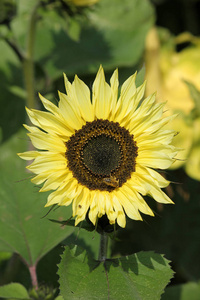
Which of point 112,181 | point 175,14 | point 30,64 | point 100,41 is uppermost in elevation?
point 175,14

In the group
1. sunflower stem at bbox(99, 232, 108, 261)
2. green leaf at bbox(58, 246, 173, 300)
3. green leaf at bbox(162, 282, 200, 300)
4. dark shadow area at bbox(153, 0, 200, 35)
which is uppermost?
dark shadow area at bbox(153, 0, 200, 35)

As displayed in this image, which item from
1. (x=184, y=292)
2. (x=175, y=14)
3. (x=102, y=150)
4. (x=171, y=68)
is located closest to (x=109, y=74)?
(x=171, y=68)

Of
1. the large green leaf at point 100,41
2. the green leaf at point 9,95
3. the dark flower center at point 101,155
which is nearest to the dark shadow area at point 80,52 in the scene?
the large green leaf at point 100,41

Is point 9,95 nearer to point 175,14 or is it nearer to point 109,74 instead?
point 109,74

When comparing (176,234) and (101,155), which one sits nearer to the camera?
(101,155)

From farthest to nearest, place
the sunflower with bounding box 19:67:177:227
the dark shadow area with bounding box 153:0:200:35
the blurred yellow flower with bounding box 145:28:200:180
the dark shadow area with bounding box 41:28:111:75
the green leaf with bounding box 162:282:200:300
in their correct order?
the dark shadow area with bounding box 153:0:200:35, the blurred yellow flower with bounding box 145:28:200:180, the dark shadow area with bounding box 41:28:111:75, the green leaf with bounding box 162:282:200:300, the sunflower with bounding box 19:67:177:227

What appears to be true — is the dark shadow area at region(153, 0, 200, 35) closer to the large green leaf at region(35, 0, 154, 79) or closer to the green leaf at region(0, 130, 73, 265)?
the large green leaf at region(35, 0, 154, 79)

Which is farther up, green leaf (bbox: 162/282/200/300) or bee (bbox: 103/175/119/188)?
bee (bbox: 103/175/119/188)

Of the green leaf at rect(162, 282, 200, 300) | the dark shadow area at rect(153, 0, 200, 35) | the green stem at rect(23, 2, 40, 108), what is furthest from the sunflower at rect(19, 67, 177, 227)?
the dark shadow area at rect(153, 0, 200, 35)

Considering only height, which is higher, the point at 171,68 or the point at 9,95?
the point at 171,68
